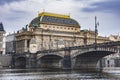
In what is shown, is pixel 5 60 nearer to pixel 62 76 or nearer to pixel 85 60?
pixel 85 60

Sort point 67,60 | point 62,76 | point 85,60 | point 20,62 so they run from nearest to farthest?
point 62,76, point 85,60, point 67,60, point 20,62

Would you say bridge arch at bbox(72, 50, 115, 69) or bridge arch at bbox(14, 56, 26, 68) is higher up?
bridge arch at bbox(72, 50, 115, 69)

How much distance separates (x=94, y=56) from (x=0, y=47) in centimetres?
7686

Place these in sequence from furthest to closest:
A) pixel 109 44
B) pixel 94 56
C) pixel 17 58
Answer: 1. pixel 17 58
2. pixel 94 56
3. pixel 109 44

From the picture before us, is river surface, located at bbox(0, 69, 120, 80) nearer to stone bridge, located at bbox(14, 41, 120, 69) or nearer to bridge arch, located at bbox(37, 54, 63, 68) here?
stone bridge, located at bbox(14, 41, 120, 69)

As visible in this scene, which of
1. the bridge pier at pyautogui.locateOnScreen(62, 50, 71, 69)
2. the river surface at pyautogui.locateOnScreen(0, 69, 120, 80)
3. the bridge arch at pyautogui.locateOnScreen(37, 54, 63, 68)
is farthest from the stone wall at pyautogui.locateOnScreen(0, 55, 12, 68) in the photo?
the river surface at pyautogui.locateOnScreen(0, 69, 120, 80)

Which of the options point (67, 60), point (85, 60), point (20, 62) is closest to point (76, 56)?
point (85, 60)

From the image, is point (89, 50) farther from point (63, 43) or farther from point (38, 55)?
point (63, 43)

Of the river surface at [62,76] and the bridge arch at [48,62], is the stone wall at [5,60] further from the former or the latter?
the river surface at [62,76]

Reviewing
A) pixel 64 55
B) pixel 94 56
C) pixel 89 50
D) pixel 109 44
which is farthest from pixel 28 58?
pixel 109 44

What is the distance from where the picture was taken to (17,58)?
588ft

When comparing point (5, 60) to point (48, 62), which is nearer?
point (48, 62)

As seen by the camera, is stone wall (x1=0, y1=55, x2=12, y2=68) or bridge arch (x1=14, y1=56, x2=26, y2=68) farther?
bridge arch (x1=14, y1=56, x2=26, y2=68)

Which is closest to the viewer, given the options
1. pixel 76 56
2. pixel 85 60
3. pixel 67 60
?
pixel 76 56
